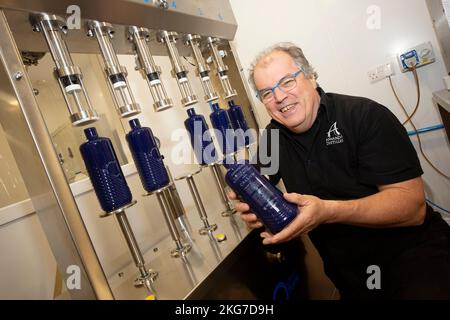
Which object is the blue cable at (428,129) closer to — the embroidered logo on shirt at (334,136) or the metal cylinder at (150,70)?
the embroidered logo on shirt at (334,136)

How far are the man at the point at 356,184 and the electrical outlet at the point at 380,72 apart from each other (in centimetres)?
67

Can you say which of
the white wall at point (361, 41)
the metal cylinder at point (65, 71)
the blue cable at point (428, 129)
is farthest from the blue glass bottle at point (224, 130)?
the blue cable at point (428, 129)

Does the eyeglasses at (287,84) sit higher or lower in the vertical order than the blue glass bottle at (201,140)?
higher

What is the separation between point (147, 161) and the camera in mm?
775

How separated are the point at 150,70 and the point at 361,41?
127cm

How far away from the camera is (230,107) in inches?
48.5

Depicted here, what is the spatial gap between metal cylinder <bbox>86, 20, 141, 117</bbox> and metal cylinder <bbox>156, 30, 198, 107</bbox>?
0.72ft

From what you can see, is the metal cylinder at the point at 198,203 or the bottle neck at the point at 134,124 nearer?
the bottle neck at the point at 134,124

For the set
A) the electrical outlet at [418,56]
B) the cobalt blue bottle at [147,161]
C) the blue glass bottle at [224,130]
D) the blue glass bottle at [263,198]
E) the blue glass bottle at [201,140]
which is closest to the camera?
the blue glass bottle at [263,198]

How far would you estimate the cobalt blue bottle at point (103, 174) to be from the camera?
658 mm

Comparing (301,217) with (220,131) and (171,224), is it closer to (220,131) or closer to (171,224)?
(171,224)

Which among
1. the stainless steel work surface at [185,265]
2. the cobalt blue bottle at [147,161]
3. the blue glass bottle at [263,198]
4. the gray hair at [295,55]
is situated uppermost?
the gray hair at [295,55]

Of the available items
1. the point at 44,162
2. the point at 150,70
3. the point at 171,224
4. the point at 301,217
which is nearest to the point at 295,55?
the point at 150,70

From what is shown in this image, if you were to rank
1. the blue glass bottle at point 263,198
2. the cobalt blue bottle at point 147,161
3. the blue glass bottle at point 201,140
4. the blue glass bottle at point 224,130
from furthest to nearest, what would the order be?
the blue glass bottle at point 224,130 → the blue glass bottle at point 201,140 → the cobalt blue bottle at point 147,161 → the blue glass bottle at point 263,198
